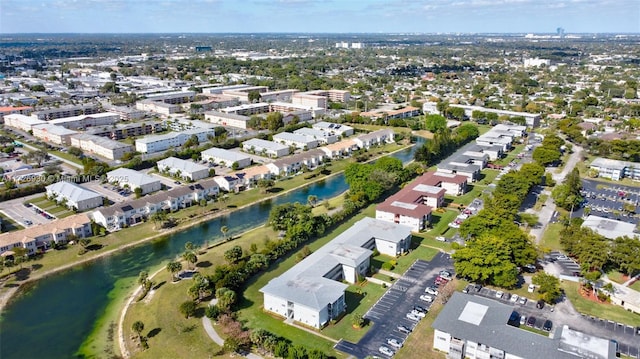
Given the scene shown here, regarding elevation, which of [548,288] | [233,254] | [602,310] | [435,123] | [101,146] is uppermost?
[435,123]

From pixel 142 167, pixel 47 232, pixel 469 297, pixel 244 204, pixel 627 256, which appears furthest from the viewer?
pixel 142 167

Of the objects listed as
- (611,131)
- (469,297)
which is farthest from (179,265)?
(611,131)

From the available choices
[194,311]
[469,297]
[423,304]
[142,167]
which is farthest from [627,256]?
[142,167]

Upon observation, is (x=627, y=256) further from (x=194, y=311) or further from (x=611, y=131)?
(x=611, y=131)

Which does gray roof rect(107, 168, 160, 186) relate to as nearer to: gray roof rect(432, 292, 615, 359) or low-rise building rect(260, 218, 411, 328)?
low-rise building rect(260, 218, 411, 328)

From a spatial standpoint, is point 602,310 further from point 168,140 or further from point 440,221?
point 168,140

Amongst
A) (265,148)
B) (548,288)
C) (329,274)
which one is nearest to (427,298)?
(329,274)

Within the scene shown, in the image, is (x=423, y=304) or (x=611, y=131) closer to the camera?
(x=423, y=304)

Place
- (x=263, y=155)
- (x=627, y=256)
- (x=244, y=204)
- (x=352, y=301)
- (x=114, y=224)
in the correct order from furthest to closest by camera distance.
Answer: (x=263, y=155) → (x=244, y=204) → (x=114, y=224) → (x=627, y=256) → (x=352, y=301)
